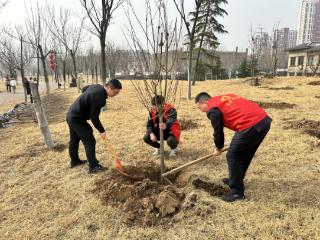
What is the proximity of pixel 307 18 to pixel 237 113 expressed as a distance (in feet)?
295

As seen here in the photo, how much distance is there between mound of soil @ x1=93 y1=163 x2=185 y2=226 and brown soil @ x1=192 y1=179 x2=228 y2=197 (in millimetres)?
285

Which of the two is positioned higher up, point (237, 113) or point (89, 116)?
point (237, 113)

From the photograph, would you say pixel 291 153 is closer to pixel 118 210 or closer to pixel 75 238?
pixel 118 210

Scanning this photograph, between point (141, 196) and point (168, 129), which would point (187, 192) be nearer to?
point (141, 196)

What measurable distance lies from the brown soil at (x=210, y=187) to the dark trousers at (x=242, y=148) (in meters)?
0.27

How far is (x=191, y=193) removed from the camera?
11.6 ft

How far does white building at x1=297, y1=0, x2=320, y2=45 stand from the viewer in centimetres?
7838

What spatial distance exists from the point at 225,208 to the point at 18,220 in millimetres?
2469

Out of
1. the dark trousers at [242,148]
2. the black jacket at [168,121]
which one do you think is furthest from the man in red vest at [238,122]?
the black jacket at [168,121]

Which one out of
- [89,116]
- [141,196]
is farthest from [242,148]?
[89,116]

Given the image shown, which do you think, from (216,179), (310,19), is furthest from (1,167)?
(310,19)

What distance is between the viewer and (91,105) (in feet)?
13.6

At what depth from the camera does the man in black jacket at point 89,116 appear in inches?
161

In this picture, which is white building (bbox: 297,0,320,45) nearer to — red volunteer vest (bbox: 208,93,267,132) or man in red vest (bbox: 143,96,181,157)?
man in red vest (bbox: 143,96,181,157)
